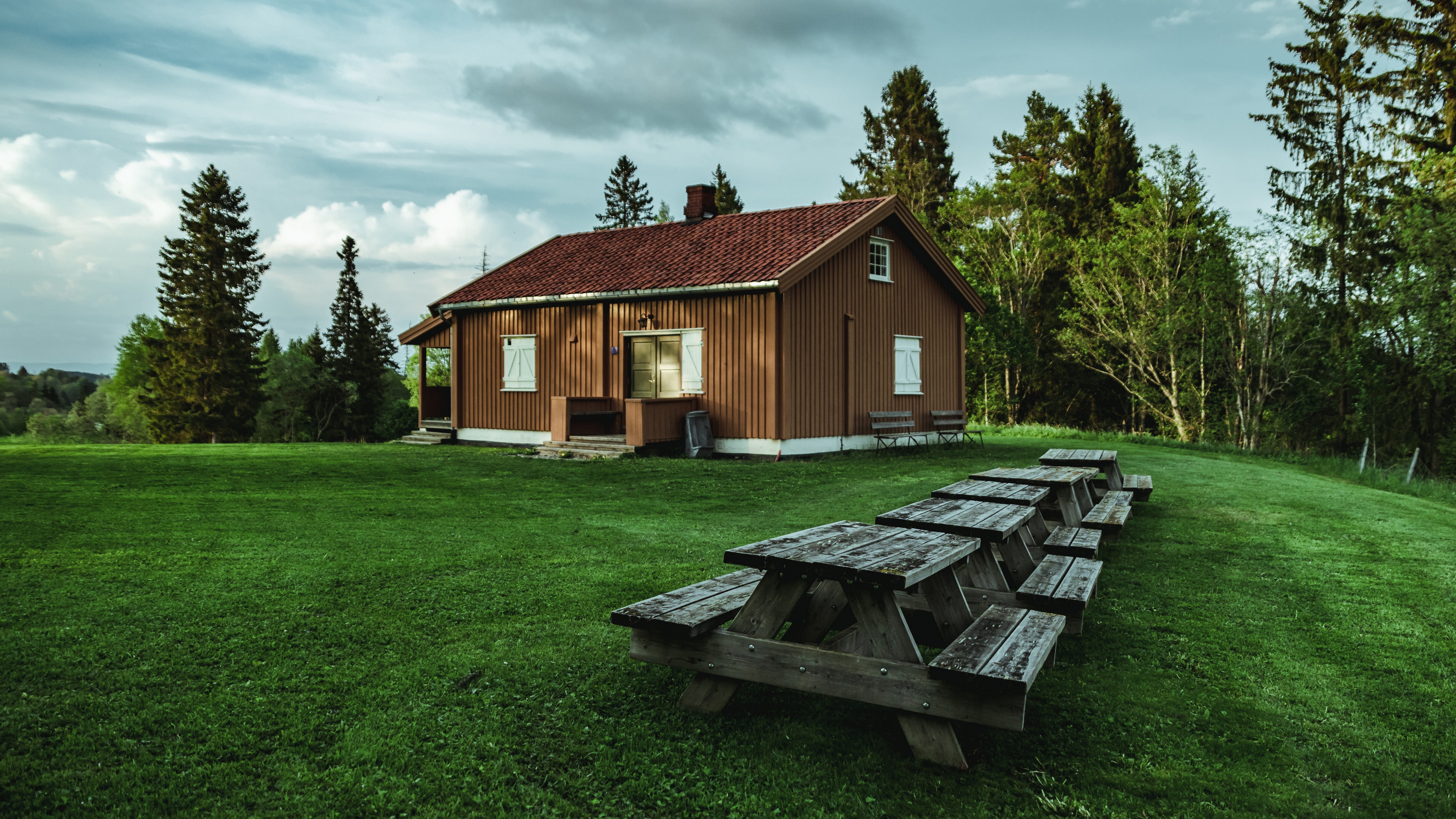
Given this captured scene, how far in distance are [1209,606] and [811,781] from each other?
364cm

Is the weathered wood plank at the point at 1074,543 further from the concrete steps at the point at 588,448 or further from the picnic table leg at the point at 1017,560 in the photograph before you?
the concrete steps at the point at 588,448

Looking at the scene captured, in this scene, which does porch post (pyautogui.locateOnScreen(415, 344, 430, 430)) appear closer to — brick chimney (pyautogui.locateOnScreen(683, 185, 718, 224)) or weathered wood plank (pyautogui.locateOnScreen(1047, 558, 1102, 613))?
brick chimney (pyautogui.locateOnScreen(683, 185, 718, 224))

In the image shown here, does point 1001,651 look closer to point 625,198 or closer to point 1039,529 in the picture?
point 1039,529

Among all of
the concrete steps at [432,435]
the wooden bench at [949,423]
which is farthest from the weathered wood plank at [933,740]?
the concrete steps at [432,435]

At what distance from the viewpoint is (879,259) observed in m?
17.0

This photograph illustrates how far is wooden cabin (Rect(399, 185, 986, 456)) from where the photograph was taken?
48.3 feet

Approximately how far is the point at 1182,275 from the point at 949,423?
43.2ft

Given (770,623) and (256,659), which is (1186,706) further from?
(256,659)

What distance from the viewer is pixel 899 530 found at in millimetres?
4004

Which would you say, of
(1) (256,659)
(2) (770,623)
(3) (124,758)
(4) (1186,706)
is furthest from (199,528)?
(4) (1186,706)

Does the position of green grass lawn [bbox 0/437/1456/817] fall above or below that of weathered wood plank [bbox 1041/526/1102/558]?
below

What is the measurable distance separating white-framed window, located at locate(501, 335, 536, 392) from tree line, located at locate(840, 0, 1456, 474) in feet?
59.9

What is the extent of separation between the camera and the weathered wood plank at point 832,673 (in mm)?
2818

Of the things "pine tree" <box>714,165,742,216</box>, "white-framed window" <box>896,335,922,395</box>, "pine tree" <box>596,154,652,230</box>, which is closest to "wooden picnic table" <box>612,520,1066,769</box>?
"white-framed window" <box>896,335,922,395</box>
